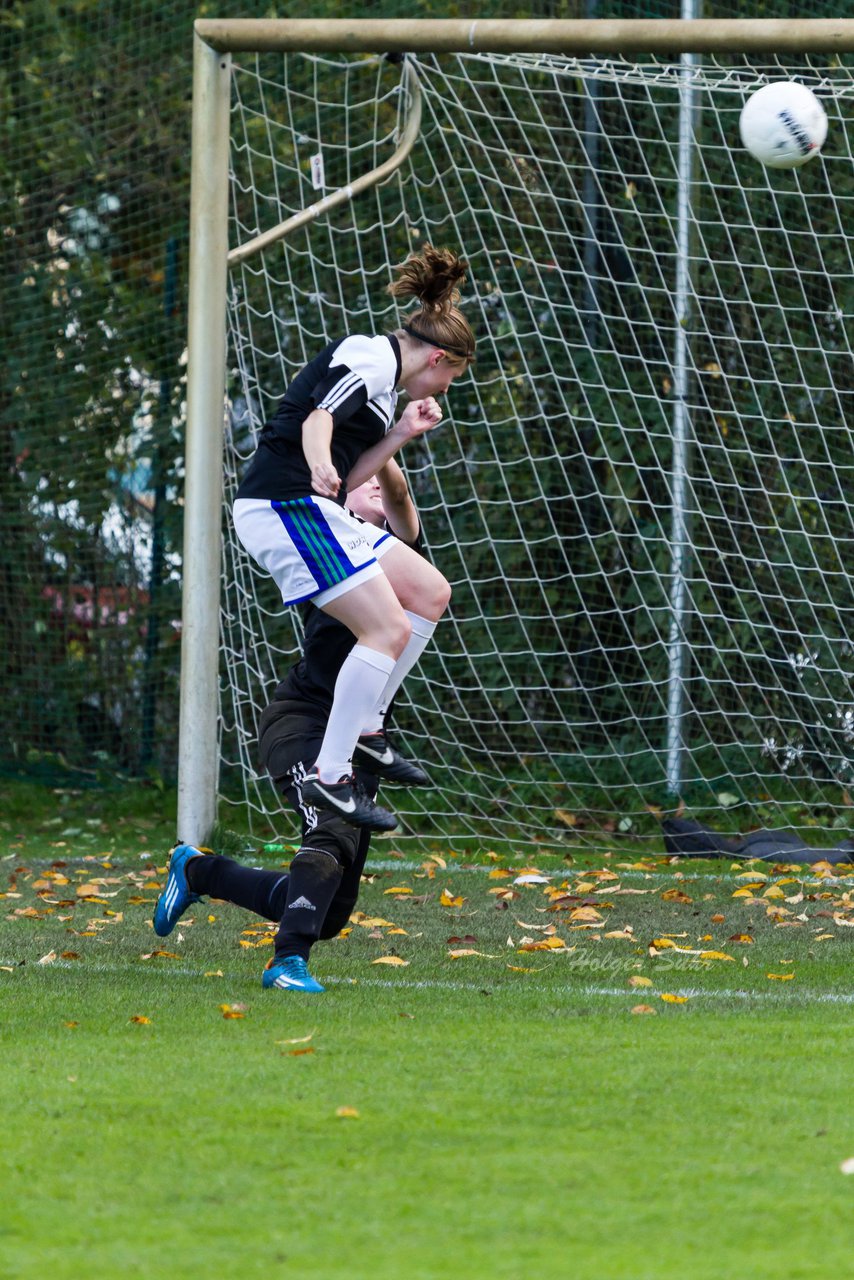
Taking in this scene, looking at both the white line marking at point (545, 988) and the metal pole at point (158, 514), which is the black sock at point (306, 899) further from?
the metal pole at point (158, 514)

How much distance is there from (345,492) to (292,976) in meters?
1.26

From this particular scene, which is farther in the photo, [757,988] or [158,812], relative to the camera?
[158,812]

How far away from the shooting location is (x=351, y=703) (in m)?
4.32

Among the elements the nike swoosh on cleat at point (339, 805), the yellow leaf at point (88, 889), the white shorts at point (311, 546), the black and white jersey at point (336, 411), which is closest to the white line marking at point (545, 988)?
the nike swoosh on cleat at point (339, 805)

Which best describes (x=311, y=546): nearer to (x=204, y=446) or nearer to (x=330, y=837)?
(x=330, y=837)

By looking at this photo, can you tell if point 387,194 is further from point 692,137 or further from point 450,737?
point 450,737

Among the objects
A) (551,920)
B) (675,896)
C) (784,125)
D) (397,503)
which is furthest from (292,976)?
(784,125)

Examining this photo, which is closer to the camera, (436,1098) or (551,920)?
(436,1098)

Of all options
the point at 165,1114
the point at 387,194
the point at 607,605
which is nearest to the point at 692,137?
the point at 387,194

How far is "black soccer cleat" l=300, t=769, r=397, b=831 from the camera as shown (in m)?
4.25

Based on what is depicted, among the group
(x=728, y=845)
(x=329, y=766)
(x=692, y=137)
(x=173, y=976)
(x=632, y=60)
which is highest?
(x=632, y=60)

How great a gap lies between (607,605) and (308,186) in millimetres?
2862

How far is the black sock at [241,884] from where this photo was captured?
4.50 meters

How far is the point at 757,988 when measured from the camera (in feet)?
14.3
